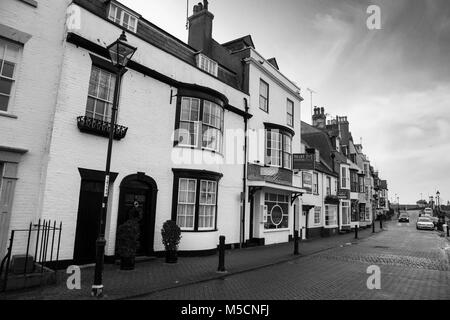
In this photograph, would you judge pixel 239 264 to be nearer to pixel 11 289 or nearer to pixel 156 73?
pixel 11 289

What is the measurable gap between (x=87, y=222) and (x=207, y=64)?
394 inches

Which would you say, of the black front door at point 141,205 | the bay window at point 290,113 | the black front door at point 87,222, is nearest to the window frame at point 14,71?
Answer: the black front door at point 87,222

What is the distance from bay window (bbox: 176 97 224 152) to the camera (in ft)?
42.2

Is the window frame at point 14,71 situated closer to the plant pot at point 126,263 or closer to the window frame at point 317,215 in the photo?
the plant pot at point 126,263

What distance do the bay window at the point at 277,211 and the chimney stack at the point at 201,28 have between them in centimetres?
995

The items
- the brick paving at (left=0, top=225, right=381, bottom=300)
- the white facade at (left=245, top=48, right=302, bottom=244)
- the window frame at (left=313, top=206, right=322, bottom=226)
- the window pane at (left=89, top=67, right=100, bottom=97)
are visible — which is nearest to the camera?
the brick paving at (left=0, top=225, right=381, bottom=300)

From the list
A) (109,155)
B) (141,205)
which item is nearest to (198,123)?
(141,205)

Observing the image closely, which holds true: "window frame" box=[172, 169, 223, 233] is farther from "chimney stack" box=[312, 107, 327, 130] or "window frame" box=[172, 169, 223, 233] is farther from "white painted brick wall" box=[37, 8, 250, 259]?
"chimney stack" box=[312, 107, 327, 130]

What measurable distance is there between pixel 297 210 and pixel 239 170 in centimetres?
801

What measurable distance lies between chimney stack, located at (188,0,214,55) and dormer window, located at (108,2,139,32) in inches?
234

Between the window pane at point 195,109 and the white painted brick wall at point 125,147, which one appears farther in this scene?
the window pane at point 195,109

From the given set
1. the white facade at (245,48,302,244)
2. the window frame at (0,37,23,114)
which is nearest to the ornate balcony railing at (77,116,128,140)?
the window frame at (0,37,23,114)

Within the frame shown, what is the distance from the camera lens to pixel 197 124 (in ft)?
42.9

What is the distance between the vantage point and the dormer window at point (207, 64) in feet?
49.0
